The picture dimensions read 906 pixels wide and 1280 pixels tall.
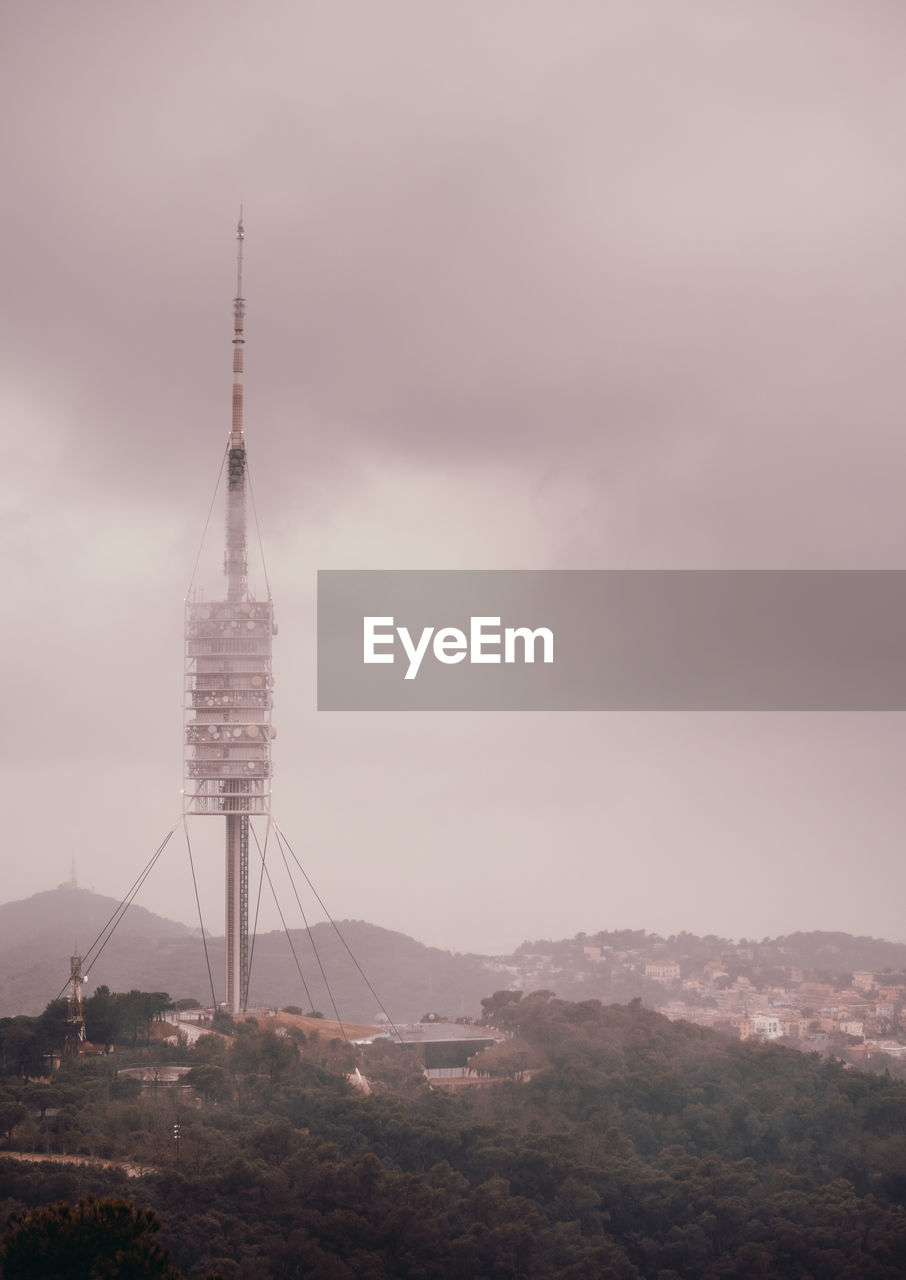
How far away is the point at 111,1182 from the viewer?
39875mm

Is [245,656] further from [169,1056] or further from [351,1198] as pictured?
[351,1198]

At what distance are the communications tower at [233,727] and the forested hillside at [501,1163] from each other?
580 centimetres

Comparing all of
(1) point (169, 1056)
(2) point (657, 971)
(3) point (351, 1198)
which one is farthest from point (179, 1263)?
(2) point (657, 971)

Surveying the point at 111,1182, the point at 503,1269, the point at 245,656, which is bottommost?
the point at 503,1269

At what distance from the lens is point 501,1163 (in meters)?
49.2

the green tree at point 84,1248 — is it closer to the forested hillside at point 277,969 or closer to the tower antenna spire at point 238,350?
the tower antenna spire at point 238,350

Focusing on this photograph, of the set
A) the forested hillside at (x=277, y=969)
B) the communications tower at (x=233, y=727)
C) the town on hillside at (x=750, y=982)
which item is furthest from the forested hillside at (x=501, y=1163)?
the forested hillside at (x=277, y=969)

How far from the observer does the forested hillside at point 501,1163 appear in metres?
41.4

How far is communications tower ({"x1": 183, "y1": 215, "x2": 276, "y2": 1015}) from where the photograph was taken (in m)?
63.3

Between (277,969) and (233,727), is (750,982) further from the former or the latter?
(233,727)

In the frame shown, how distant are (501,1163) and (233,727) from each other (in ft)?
74.6

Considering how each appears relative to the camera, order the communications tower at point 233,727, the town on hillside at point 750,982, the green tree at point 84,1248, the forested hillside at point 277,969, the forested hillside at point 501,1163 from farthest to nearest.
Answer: the forested hillside at point 277,969, the town on hillside at point 750,982, the communications tower at point 233,727, the forested hillside at point 501,1163, the green tree at point 84,1248

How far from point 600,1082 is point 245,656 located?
23.3 metres

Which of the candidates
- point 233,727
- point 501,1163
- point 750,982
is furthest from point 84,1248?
point 750,982
